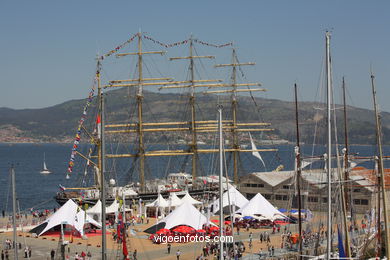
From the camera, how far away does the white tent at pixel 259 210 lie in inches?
2272

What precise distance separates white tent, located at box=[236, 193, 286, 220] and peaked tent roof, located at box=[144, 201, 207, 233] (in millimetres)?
8030

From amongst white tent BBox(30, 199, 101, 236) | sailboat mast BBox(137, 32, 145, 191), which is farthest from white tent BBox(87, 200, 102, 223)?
sailboat mast BBox(137, 32, 145, 191)

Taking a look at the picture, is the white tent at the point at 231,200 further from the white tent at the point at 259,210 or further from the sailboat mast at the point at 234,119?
the sailboat mast at the point at 234,119

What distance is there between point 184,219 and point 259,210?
10.3 m

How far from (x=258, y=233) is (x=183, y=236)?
8.84 meters

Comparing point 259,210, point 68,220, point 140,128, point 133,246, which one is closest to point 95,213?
point 68,220

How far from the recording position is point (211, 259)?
141 ft

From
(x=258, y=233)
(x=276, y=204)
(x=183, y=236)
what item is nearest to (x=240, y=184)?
(x=276, y=204)

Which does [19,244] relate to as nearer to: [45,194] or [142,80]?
[142,80]

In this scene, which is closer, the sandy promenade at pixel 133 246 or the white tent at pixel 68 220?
the sandy promenade at pixel 133 246

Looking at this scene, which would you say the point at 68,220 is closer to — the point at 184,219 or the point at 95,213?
the point at 95,213

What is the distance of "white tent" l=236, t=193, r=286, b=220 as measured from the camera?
57.7 m

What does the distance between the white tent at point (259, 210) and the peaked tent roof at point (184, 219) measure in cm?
803

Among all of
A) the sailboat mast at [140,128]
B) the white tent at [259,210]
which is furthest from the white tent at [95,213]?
the sailboat mast at [140,128]
